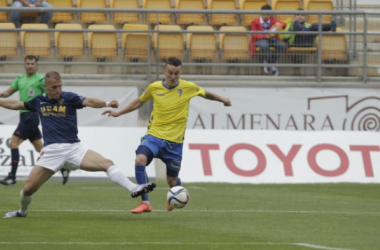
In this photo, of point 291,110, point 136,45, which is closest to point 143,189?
point 291,110

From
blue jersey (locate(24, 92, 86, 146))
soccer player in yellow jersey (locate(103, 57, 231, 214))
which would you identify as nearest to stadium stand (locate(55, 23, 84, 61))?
soccer player in yellow jersey (locate(103, 57, 231, 214))

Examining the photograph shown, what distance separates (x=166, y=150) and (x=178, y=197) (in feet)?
3.50

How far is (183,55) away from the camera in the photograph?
23812mm

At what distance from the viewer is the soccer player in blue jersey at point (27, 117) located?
62.4ft

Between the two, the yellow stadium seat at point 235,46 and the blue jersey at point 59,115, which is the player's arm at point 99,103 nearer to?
the blue jersey at point 59,115

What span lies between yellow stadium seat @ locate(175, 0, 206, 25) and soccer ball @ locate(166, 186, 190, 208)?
12.5 m

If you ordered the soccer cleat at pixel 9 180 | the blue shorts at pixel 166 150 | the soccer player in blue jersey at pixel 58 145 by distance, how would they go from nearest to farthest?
the soccer player in blue jersey at pixel 58 145 → the blue shorts at pixel 166 150 → the soccer cleat at pixel 9 180

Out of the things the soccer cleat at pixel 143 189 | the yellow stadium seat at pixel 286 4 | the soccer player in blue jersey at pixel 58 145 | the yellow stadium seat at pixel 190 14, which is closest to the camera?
the soccer cleat at pixel 143 189

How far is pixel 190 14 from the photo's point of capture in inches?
992

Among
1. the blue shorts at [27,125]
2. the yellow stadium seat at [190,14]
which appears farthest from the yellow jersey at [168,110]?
the yellow stadium seat at [190,14]

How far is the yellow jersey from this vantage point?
45.2 feet

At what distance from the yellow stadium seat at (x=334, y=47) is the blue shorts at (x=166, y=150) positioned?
11.0 metres

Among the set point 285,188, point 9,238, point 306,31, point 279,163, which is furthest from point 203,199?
point 306,31

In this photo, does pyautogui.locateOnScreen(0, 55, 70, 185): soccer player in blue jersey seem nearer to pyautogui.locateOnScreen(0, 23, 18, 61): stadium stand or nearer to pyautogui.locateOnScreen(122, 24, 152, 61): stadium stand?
pyautogui.locateOnScreen(0, 23, 18, 61): stadium stand
